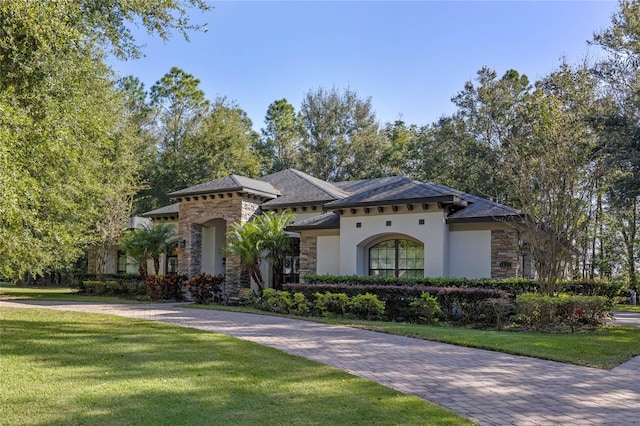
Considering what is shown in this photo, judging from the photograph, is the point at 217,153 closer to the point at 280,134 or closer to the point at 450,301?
the point at 280,134

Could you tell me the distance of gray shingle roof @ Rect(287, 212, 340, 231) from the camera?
59.2 ft

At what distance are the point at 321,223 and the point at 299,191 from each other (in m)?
4.10

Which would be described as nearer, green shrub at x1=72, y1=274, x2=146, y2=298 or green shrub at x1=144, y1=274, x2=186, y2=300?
green shrub at x1=144, y1=274, x2=186, y2=300

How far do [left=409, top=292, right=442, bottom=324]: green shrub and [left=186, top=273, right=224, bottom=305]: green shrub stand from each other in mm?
8360

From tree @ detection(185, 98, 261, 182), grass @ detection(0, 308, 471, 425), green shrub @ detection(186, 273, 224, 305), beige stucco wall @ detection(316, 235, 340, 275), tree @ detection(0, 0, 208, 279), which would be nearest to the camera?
grass @ detection(0, 308, 471, 425)

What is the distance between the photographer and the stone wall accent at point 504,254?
15.0m

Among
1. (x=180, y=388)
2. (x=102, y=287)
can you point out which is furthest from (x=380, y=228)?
(x=102, y=287)

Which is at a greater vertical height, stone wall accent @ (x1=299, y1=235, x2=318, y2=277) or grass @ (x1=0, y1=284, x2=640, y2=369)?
stone wall accent @ (x1=299, y1=235, x2=318, y2=277)

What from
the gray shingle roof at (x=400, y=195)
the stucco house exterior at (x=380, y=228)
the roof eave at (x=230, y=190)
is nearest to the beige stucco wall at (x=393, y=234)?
the stucco house exterior at (x=380, y=228)

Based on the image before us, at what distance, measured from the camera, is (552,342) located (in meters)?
9.59

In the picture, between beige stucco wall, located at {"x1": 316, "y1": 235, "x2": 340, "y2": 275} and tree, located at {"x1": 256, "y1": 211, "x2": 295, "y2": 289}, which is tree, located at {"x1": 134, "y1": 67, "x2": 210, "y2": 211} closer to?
tree, located at {"x1": 256, "y1": 211, "x2": 295, "y2": 289}

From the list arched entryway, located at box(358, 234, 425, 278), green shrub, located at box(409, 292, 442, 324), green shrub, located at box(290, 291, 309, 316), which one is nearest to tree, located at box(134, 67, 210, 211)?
arched entryway, located at box(358, 234, 425, 278)

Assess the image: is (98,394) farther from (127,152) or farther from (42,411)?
(127,152)

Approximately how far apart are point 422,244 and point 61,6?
12357 mm
